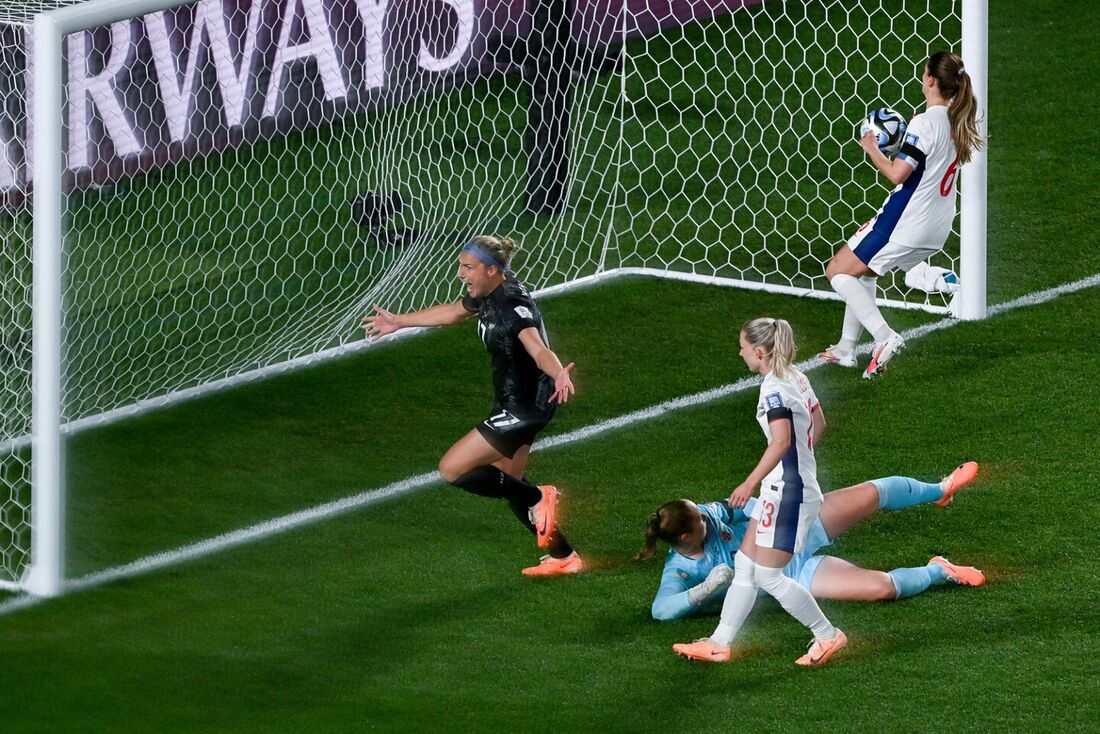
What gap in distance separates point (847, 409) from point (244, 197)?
12.4ft

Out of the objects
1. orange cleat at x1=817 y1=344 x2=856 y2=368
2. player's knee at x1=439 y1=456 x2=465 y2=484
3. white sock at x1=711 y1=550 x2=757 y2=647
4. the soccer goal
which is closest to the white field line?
orange cleat at x1=817 y1=344 x2=856 y2=368

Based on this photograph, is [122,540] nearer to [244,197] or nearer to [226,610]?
[226,610]

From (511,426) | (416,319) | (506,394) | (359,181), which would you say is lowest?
(511,426)

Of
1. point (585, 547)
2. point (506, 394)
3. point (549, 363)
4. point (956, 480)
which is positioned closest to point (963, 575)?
point (956, 480)

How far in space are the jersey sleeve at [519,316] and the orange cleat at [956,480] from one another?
5.72 ft

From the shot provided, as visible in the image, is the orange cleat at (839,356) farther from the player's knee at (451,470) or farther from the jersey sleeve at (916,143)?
the player's knee at (451,470)

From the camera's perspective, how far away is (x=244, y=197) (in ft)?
34.7

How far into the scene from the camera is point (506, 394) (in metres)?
7.24

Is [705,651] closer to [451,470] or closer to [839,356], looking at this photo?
[451,470]

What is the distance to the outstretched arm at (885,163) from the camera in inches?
329

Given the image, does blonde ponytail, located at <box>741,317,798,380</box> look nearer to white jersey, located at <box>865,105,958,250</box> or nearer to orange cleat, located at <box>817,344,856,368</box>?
white jersey, located at <box>865,105,958,250</box>

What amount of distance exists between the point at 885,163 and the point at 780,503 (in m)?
2.56

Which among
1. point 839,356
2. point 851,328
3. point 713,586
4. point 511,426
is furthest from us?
point 839,356

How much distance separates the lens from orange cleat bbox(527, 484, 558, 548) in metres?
7.28
